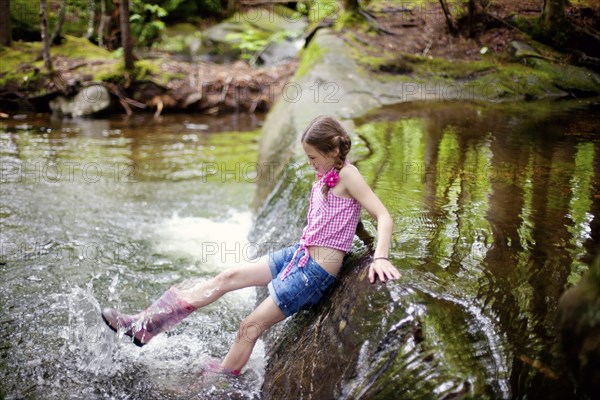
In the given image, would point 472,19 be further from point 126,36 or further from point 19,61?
point 19,61

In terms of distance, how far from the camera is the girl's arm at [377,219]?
280cm

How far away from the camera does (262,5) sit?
2062cm

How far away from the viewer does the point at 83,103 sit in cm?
1222

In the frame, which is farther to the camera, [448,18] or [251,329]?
[448,18]

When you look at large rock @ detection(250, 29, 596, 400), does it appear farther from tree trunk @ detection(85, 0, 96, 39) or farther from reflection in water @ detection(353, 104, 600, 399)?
tree trunk @ detection(85, 0, 96, 39)

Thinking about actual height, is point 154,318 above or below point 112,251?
above

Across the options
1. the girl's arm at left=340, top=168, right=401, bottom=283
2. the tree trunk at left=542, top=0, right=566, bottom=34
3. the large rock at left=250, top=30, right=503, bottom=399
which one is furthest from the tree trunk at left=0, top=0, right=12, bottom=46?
the girl's arm at left=340, top=168, right=401, bottom=283

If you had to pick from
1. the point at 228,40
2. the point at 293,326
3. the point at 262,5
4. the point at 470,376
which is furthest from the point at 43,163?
the point at 262,5

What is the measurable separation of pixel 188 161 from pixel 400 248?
6.51 m

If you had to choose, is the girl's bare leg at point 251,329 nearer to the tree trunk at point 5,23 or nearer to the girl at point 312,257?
the girl at point 312,257

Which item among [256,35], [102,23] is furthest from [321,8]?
[102,23]

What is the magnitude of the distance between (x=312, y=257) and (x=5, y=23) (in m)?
13.1

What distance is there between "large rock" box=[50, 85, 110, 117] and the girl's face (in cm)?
1038

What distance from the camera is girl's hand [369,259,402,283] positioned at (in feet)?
9.05
